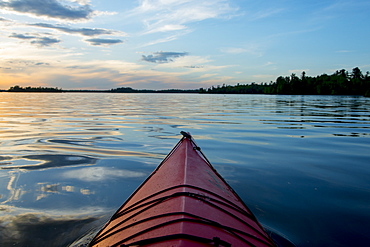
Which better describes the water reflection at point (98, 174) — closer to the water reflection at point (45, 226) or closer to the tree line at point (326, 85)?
the water reflection at point (45, 226)

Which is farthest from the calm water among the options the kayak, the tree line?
the tree line

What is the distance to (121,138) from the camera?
1195 centimetres

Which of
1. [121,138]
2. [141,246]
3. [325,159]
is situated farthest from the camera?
[121,138]

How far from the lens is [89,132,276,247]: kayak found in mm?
2348

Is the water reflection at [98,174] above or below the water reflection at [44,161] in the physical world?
below

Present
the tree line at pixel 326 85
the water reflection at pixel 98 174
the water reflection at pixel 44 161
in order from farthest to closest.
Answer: the tree line at pixel 326 85
the water reflection at pixel 44 161
the water reflection at pixel 98 174

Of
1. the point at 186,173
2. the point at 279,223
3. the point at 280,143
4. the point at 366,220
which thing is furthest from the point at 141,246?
the point at 280,143

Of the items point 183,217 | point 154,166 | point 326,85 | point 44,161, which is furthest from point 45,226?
point 326,85

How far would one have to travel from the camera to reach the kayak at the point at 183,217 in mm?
2348

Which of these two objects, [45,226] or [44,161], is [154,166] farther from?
[45,226]

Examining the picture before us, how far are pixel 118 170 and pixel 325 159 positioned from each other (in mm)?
6093

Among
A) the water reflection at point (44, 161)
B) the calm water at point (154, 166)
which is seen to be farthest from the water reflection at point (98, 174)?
the water reflection at point (44, 161)

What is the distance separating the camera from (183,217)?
2.57 metres

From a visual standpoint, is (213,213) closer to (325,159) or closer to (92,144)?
(325,159)
